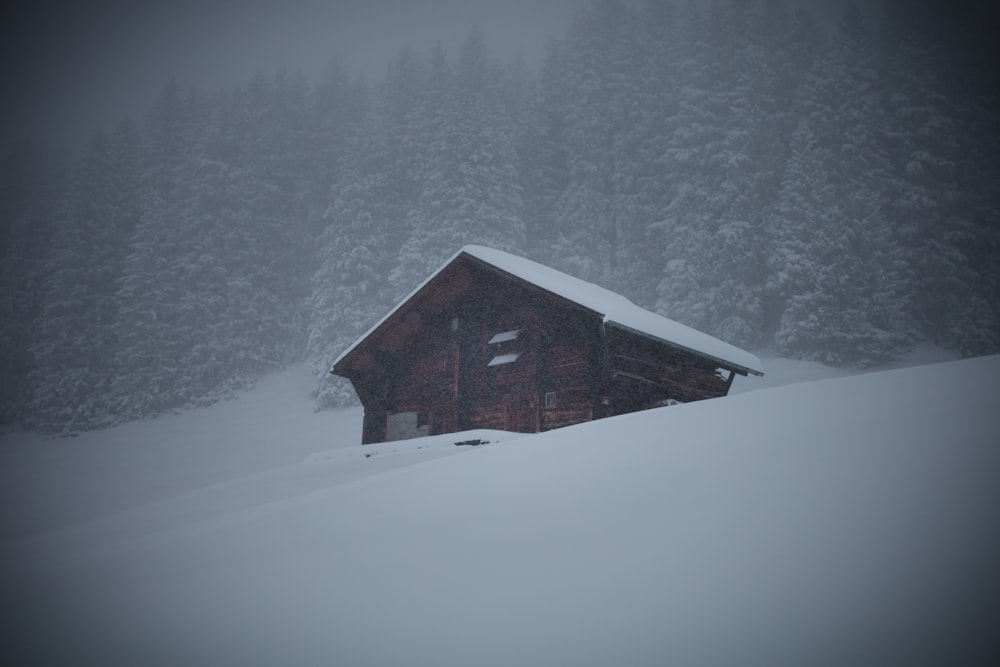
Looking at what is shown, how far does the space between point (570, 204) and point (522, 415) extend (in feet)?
73.1

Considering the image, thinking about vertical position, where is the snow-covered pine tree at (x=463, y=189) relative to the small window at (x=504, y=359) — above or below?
above

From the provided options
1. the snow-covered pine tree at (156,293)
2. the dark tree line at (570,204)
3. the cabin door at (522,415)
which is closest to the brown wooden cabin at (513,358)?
the cabin door at (522,415)

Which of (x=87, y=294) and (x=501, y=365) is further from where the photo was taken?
(x=87, y=294)

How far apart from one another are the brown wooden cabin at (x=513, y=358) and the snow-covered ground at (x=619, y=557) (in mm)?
7081

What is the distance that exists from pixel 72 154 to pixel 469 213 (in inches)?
1909

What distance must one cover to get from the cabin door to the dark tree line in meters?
15.7

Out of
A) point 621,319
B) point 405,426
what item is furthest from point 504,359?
point 405,426

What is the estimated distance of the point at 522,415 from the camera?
12047 mm

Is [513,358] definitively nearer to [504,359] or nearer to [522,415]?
[504,359]

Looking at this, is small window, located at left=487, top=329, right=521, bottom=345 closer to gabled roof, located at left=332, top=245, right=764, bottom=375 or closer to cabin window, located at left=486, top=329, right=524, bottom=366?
cabin window, located at left=486, top=329, right=524, bottom=366

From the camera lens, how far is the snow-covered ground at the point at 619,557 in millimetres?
1571

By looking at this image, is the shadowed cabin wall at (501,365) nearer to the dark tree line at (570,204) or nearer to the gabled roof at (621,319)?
the gabled roof at (621,319)

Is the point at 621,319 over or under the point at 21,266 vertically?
over

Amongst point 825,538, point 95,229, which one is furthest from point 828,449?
point 95,229
